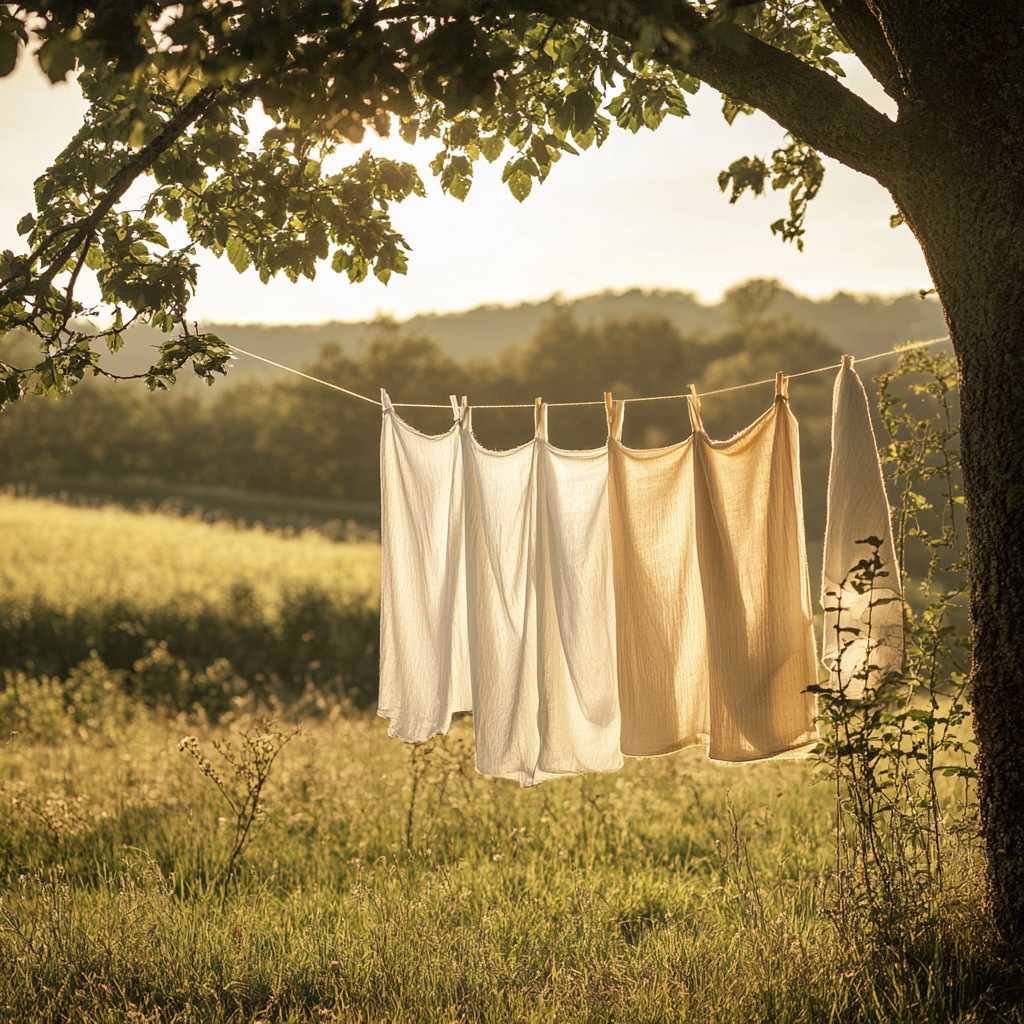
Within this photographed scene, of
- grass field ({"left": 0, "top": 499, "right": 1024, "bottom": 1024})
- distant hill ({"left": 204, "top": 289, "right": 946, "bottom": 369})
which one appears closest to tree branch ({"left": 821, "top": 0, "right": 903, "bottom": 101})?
grass field ({"left": 0, "top": 499, "right": 1024, "bottom": 1024})


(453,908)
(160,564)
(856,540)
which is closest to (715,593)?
(856,540)

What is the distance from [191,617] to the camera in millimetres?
12836

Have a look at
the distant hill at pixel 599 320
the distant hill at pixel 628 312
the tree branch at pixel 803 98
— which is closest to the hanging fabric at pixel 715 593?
the tree branch at pixel 803 98

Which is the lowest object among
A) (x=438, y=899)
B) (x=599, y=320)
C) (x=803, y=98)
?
(x=438, y=899)

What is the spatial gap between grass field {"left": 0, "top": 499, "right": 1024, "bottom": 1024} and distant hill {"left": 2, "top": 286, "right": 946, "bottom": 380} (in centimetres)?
5812

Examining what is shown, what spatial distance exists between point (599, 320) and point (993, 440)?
66.7 metres

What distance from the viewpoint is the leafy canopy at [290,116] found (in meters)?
2.67

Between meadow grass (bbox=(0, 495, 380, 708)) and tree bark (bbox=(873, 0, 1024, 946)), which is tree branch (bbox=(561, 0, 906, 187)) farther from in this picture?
meadow grass (bbox=(0, 495, 380, 708))

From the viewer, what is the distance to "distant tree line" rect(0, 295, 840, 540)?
41.8m

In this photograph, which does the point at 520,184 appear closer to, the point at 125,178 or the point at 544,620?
the point at 125,178

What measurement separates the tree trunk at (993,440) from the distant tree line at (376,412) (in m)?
30.8

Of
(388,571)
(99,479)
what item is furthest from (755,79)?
(99,479)

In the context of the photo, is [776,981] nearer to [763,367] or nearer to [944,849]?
[944,849]

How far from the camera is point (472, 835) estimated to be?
515 cm
